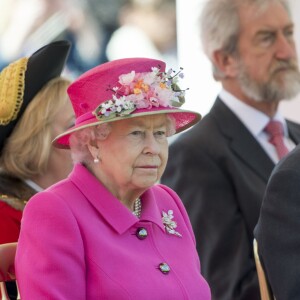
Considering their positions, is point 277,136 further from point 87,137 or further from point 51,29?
point 87,137

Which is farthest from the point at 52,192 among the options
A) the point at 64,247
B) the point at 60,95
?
the point at 60,95

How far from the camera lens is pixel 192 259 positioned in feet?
7.37

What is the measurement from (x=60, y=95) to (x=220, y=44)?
35.5 inches

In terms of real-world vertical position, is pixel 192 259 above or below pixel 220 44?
below

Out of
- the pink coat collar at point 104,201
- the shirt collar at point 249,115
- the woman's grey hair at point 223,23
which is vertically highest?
the woman's grey hair at point 223,23

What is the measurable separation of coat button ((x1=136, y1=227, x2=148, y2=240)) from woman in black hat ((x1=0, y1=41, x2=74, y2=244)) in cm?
71

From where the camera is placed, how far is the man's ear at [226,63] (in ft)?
11.6

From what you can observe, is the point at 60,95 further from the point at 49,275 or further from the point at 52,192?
the point at 49,275

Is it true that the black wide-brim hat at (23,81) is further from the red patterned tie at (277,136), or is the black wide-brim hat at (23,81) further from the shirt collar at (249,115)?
the red patterned tie at (277,136)

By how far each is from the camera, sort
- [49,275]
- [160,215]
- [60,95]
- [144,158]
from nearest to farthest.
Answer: [49,275], [144,158], [160,215], [60,95]

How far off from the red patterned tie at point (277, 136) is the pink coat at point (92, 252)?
1.17 metres

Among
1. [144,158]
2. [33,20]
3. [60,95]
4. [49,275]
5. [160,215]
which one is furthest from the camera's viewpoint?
[33,20]

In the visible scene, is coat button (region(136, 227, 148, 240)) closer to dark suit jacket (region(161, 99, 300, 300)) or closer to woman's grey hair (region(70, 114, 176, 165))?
woman's grey hair (region(70, 114, 176, 165))

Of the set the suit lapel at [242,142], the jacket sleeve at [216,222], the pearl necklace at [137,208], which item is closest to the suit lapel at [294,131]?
the suit lapel at [242,142]
